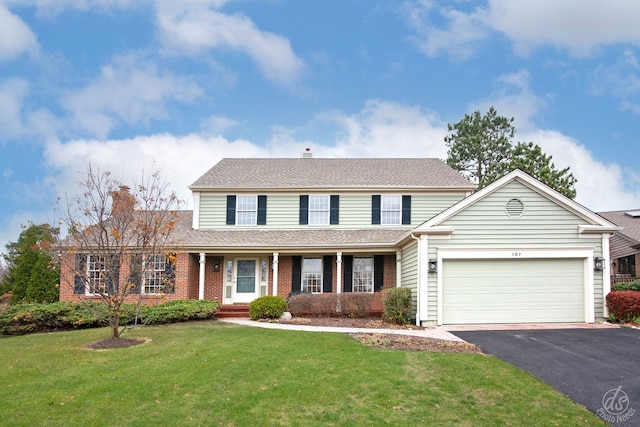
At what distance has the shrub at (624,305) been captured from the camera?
12.6 metres

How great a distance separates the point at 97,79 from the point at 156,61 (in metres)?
2.13

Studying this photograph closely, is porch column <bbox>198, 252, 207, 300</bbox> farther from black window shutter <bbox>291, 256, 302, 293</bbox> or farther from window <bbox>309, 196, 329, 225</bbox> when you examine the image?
window <bbox>309, 196, 329, 225</bbox>

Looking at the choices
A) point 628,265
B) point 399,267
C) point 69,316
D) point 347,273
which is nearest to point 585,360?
point 399,267

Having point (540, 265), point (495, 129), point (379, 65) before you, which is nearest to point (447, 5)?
point (379, 65)

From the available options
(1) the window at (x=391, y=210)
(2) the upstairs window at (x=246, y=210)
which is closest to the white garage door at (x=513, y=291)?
(1) the window at (x=391, y=210)

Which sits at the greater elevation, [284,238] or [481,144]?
[481,144]

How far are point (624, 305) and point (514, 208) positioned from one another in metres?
3.91

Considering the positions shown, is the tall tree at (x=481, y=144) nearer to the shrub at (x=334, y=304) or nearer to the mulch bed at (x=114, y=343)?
the shrub at (x=334, y=304)

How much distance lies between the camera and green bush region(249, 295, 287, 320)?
1484 cm

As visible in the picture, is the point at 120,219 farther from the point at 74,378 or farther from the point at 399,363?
the point at 399,363

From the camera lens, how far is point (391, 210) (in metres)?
18.8

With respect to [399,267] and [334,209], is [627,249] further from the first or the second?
[334,209]

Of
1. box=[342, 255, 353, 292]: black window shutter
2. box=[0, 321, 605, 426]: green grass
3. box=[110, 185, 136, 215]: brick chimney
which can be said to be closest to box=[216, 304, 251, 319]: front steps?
box=[342, 255, 353, 292]: black window shutter

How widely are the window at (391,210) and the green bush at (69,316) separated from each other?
26.5 ft
